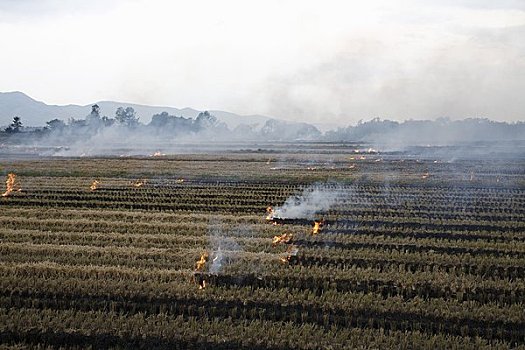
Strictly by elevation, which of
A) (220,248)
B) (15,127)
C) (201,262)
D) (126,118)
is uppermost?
(126,118)

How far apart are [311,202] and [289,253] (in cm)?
1259

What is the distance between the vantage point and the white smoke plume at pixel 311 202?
26750mm

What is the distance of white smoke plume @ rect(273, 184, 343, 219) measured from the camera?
26.8 m

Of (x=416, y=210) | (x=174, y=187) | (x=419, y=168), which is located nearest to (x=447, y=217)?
(x=416, y=210)

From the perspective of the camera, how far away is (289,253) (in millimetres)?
18703

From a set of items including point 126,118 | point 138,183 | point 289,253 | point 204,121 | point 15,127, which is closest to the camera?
point 289,253

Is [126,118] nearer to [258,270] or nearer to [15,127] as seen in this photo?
[15,127]

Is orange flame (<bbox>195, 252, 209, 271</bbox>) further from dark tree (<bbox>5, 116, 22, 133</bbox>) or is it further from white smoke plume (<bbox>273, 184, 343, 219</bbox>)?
dark tree (<bbox>5, 116, 22, 133</bbox>)

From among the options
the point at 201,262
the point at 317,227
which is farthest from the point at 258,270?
the point at 317,227

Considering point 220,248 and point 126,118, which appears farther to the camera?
point 126,118

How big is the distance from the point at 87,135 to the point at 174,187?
95.8 m

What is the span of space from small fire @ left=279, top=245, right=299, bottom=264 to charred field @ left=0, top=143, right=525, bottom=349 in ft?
0.24

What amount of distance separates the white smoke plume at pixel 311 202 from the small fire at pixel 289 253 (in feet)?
20.5

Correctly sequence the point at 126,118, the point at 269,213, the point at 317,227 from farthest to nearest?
the point at 126,118
the point at 269,213
the point at 317,227
